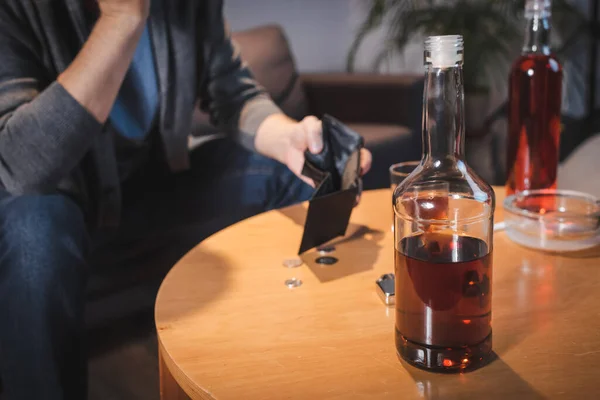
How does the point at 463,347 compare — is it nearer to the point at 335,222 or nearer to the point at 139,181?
the point at 335,222

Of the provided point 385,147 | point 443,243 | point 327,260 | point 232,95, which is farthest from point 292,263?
point 385,147

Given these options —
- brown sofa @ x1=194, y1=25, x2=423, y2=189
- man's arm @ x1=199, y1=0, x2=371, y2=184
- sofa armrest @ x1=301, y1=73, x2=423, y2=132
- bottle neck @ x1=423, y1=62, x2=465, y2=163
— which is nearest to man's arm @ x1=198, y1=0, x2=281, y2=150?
man's arm @ x1=199, y1=0, x2=371, y2=184

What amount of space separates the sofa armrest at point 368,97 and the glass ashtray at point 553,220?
147 centimetres

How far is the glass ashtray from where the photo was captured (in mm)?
911

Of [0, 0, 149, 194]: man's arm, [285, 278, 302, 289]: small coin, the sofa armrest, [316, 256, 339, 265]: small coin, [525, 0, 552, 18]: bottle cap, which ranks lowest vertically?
the sofa armrest

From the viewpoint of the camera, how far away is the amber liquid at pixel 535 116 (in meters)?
1.01

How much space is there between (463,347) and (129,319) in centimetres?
101

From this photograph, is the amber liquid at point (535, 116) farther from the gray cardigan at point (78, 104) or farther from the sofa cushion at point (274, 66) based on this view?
the sofa cushion at point (274, 66)

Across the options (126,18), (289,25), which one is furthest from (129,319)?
(289,25)

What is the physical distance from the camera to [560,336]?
67cm

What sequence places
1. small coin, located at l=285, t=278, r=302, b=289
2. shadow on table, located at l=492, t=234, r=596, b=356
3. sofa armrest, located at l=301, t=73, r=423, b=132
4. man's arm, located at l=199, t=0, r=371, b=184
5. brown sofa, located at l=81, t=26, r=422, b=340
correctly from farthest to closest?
sofa armrest, located at l=301, t=73, r=423, b=132, brown sofa, located at l=81, t=26, r=422, b=340, man's arm, located at l=199, t=0, r=371, b=184, small coin, located at l=285, t=278, r=302, b=289, shadow on table, located at l=492, t=234, r=596, b=356

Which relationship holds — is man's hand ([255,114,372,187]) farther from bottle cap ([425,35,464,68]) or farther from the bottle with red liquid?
bottle cap ([425,35,464,68])

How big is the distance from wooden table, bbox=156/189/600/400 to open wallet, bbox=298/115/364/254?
35mm

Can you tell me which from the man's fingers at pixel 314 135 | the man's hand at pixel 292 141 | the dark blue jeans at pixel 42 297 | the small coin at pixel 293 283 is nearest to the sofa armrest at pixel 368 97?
the man's hand at pixel 292 141
